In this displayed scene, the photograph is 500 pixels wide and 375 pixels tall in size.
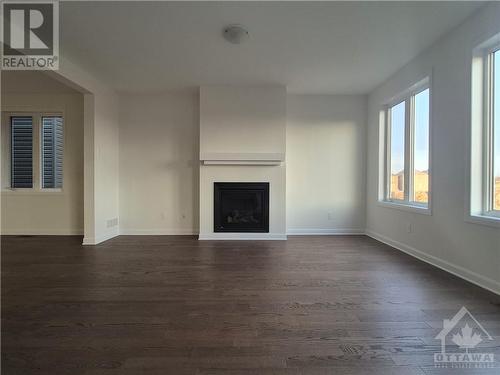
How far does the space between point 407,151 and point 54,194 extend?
5.97m

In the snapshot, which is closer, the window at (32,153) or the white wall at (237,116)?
the white wall at (237,116)

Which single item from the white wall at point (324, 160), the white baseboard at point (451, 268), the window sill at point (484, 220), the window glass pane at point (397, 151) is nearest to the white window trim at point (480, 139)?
the window sill at point (484, 220)

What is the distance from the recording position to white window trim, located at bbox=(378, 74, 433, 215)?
3.39m

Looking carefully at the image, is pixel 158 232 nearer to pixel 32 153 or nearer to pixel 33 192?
pixel 33 192

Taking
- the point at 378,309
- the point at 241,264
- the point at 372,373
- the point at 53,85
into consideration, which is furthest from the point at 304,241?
the point at 53,85

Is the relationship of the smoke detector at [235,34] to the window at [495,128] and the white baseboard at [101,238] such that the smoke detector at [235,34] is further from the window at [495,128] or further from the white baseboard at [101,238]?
the white baseboard at [101,238]

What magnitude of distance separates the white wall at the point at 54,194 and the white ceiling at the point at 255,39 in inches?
51.7

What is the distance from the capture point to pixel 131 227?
5125 mm

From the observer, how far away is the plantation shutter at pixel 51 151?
5164 mm

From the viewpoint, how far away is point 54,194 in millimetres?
5070

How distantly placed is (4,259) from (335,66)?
4.99 meters

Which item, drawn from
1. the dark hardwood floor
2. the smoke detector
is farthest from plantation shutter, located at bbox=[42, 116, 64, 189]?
the smoke detector

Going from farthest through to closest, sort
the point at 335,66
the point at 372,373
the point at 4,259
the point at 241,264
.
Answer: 1. the point at 335,66
2. the point at 4,259
3. the point at 241,264
4. the point at 372,373

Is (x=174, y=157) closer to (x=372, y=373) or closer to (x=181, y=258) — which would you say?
(x=181, y=258)
